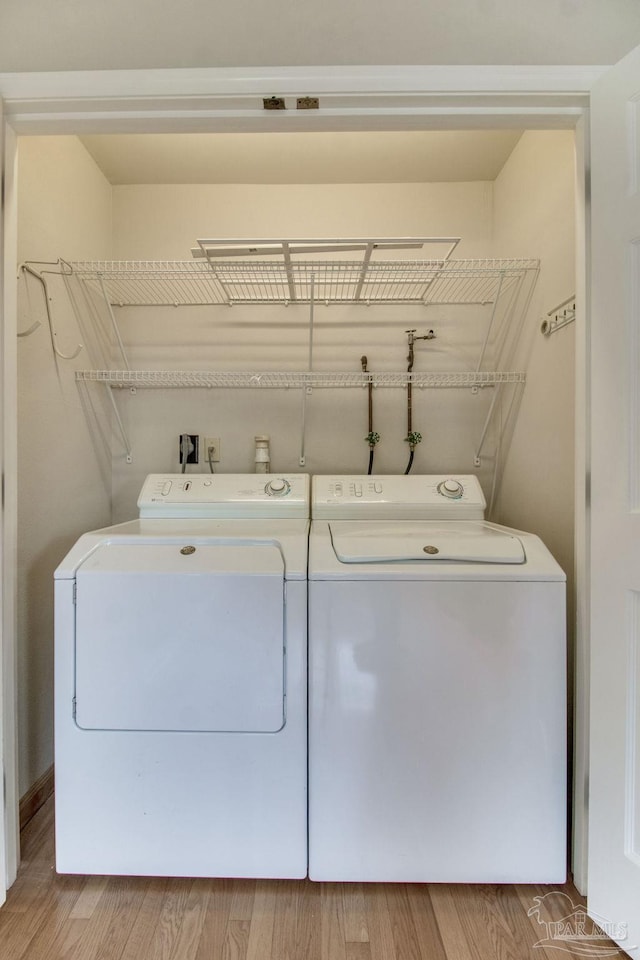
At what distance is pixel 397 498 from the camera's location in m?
1.69

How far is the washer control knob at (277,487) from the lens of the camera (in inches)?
66.3

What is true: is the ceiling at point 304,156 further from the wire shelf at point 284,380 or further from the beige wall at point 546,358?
the wire shelf at point 284,380

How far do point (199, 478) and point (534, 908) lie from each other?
5.63ft

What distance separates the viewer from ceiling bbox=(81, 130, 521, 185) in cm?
178

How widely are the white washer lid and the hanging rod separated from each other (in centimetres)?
78

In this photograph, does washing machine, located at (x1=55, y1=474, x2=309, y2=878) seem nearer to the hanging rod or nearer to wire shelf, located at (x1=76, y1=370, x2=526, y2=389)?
wire shelf, located at (x1=76, y1=370, x2=526, y2=389)

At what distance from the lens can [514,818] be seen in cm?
120

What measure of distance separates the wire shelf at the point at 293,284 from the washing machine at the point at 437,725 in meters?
1.35

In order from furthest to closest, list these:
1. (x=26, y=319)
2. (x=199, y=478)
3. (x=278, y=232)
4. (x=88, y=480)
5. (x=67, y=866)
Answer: (x=278, y=232)
(x=88, y=480)
(x=199, y=478)
(x=26, y=319)
(x=67, y=866)

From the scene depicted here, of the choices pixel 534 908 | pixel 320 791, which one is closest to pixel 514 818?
pixel 534 908

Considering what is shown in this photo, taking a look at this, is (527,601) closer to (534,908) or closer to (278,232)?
(534,908)

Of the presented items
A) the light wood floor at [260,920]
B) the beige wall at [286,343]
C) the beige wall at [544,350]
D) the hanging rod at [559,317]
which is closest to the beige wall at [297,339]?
the beige wall at [286,343]

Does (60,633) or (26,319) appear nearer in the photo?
(60,633)

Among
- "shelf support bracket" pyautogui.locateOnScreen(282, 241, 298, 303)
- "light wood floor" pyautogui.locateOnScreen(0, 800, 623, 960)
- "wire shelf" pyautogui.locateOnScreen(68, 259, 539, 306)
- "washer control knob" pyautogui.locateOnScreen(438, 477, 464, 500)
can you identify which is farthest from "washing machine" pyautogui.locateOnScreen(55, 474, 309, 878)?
"wire shelf" pyautogui.locateOnScreen(68, 259, 539, 306)
